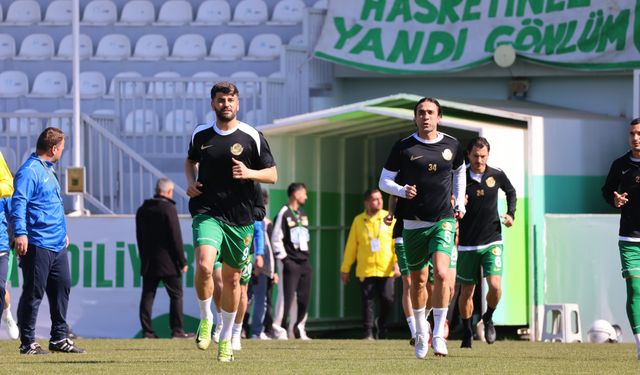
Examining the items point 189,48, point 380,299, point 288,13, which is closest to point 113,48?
point 189,48

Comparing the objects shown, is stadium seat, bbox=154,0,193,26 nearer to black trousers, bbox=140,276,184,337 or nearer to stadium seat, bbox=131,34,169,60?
stadium seat, bbox=131,34,169,60

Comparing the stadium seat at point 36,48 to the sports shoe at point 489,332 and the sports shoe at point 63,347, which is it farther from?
the sports shoe at point 63,347

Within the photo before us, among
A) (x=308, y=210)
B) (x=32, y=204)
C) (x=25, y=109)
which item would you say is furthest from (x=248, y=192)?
(x=25, y=109)

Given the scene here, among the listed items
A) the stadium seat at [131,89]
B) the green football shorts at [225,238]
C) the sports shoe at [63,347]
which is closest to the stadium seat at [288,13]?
the stadium seat at [131,89]

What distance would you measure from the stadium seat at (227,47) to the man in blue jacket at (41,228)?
1174 centimetres

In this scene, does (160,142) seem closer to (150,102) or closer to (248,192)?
(150,102)

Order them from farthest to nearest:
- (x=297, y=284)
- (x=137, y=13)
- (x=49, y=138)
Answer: (x=137, y=13)
(x=297, y=284)
(x=49, y=138)

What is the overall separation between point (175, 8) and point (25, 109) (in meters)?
3.22

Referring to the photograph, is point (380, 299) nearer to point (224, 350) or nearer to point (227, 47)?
point (227, 47)

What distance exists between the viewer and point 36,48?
26.2 m

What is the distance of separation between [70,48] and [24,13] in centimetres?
138

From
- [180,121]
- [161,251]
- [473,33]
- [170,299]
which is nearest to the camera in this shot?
[161,251]

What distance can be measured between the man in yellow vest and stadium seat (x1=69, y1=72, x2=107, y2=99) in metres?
7.20

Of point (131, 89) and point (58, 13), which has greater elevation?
point (58, 13)
